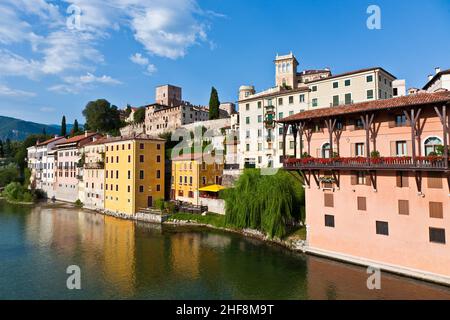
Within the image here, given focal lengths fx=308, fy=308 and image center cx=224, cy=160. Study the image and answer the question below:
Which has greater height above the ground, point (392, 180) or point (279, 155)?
point (279, 155)

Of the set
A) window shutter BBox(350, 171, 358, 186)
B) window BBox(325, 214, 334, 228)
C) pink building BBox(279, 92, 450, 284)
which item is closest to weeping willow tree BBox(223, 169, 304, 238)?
pink building BBox(279, 92, 450, 284)

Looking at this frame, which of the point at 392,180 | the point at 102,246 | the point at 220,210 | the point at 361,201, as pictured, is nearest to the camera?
the point at 392,180

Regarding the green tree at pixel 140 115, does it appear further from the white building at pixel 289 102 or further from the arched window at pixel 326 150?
the arched window at pixel 326 150

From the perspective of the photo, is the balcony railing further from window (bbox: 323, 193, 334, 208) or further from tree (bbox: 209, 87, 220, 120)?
tree (bbox: 209, 87, 220, 120)

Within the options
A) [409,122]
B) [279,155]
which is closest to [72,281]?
[409,122]

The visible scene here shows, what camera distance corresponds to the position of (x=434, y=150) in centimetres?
2027

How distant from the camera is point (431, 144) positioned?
20453 millimetres

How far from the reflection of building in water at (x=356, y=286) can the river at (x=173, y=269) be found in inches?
2.0

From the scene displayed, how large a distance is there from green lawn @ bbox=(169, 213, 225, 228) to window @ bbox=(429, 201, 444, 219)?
21.5 m

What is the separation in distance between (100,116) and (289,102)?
224ft

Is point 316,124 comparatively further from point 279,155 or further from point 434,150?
point 279,155

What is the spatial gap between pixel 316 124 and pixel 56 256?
2508 centimetres

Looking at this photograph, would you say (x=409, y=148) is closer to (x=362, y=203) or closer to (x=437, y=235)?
(x=362, y=203)
